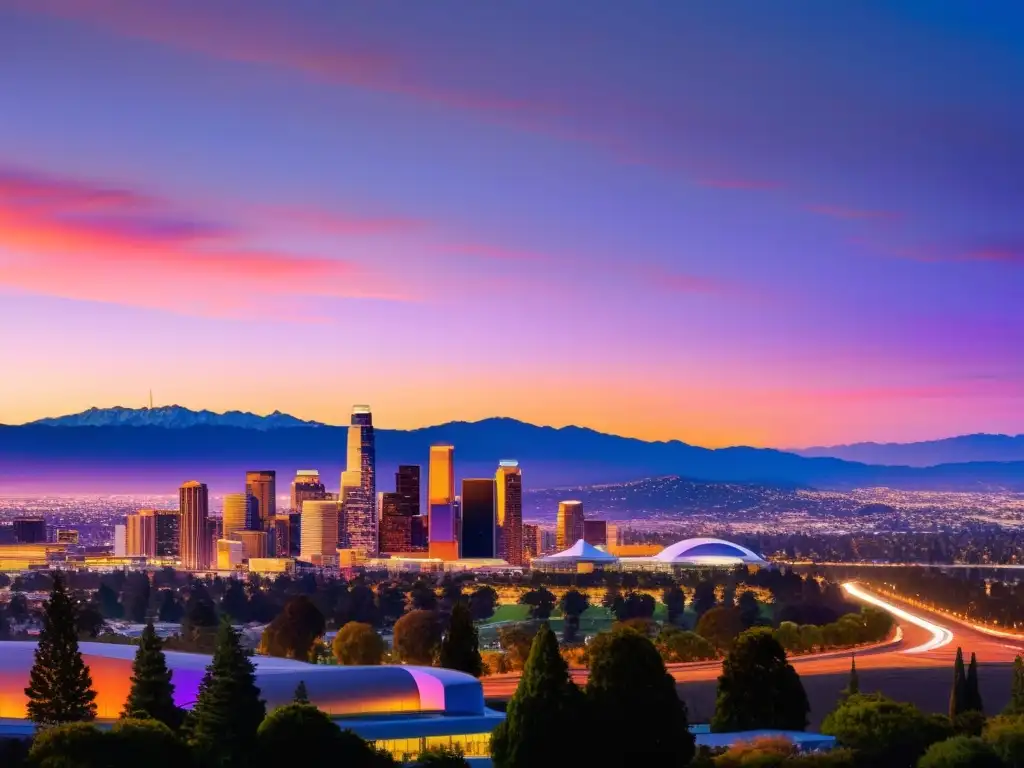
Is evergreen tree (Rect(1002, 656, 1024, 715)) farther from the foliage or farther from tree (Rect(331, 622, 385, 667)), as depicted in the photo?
tree (Rect(331, 622, 385, 667))

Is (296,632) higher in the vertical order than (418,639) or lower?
higher

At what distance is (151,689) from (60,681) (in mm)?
8407

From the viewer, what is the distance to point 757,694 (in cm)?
10325

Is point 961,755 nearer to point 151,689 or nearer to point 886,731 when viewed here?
point 886,731

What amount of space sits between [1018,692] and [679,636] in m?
73.2

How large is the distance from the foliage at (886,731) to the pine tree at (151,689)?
1309 inches

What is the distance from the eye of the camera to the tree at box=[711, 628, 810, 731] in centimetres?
10294

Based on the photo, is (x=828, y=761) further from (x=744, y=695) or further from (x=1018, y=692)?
(x=1018, y=692)

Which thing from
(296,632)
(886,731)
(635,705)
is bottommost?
(886,731)

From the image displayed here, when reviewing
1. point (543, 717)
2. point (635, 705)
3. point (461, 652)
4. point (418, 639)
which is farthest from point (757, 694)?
point (418, 639)

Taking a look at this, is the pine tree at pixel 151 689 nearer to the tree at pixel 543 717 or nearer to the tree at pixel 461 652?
the tree at pixel 543 717

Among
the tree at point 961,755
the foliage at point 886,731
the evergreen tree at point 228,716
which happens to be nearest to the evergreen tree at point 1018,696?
the foliage at point 886,731

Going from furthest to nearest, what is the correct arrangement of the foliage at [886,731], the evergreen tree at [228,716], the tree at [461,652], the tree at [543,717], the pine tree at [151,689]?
the tree at [461,652] → the foliage at [886,731] → the pine tree at [151,689] → the evergreen tree at [228,716] → the tree at [543,717]

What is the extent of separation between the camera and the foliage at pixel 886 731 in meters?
98.9
